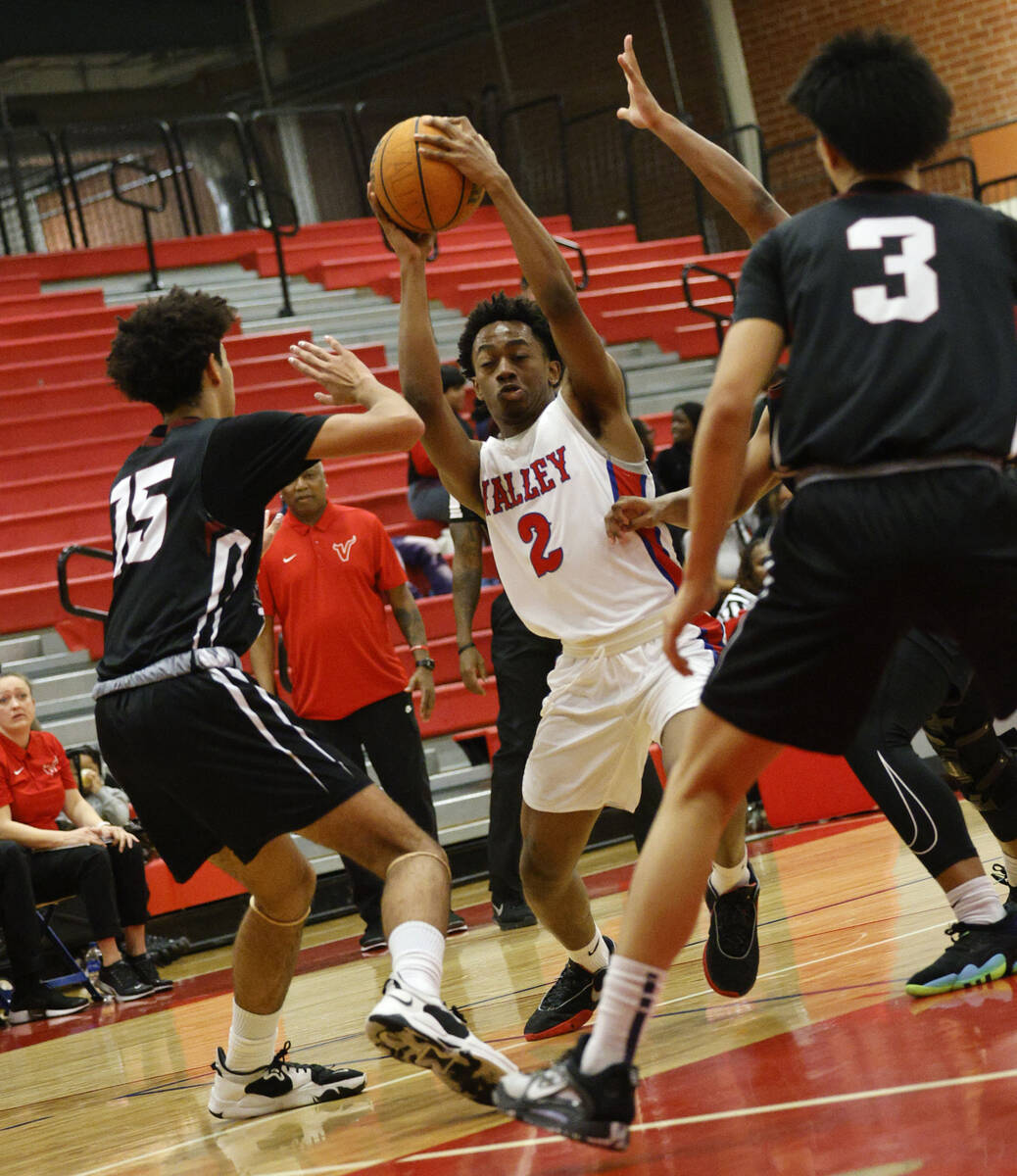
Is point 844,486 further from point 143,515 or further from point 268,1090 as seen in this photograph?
point 268,1090

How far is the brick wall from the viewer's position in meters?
14.8

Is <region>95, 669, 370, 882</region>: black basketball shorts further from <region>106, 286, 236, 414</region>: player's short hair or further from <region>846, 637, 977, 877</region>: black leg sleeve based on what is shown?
<region>846, 637, 977, 877</region>: black leg sleeve

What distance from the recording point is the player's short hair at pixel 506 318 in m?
4.21

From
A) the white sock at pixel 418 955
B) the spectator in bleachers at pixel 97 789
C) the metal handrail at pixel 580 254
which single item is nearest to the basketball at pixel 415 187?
the white sock at pixel 418 955

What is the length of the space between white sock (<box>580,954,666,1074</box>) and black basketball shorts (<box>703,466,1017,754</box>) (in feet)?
1.45

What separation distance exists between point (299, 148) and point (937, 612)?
1494 cm

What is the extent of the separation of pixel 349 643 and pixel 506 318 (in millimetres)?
2615

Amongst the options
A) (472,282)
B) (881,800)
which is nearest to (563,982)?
(881,800)

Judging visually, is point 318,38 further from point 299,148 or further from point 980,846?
point 980,846

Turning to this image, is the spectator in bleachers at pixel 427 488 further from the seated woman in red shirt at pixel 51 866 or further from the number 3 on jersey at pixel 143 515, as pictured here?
the number 3 on jersey at pixel 143 515

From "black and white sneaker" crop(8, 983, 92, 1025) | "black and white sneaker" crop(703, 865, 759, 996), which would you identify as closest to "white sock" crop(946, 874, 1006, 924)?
"black and white sneaker" crop(703, 865, 759, 996)

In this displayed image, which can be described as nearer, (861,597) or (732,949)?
(861,597)

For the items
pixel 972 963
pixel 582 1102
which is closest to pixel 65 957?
pixel 972 963

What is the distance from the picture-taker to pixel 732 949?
3.78 meters
